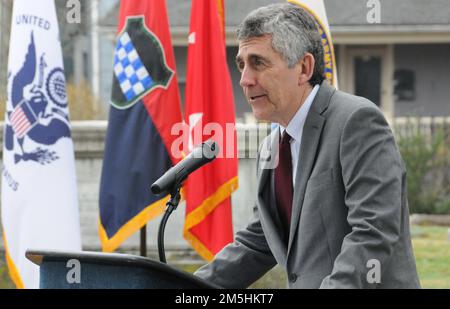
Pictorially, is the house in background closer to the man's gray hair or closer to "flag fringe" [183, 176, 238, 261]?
"flag fringe" [183, 176, 238, 261]

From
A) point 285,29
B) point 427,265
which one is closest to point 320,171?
point 285,29

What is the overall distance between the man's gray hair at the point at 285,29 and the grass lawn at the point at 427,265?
4.85 meters

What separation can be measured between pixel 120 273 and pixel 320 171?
729 millimetres

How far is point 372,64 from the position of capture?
18.6m

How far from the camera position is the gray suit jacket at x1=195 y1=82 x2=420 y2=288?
8.12 ft

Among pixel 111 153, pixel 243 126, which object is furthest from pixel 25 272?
pixel 243 126

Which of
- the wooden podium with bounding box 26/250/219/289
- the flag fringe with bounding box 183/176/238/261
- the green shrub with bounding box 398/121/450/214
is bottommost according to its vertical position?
the green shrub with bounding box 398/121/450/214

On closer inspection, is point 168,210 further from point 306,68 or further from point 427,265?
point 427,265

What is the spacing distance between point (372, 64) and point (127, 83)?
12890 mm

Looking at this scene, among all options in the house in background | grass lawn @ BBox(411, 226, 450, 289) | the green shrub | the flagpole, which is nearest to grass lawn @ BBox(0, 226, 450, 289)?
grass lawn @ BBox(411, 226, 450, 289)

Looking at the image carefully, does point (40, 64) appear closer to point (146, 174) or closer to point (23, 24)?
point (23, 24)

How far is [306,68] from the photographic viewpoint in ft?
9.07

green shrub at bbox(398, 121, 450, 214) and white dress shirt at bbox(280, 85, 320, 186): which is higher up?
white dress shirt at bbox(280, 85, 320, 186)

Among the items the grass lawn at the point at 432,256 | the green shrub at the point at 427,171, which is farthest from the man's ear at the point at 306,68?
the green shrub at the point at 427,171
